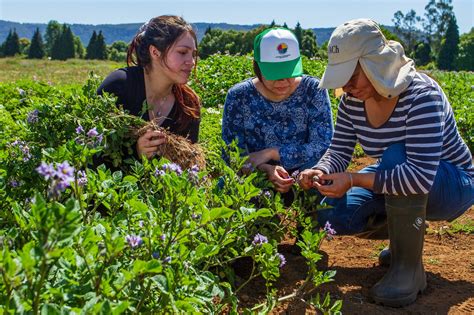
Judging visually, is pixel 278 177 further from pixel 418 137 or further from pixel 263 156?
pixel 418 137

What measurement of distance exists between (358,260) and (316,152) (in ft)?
1.74

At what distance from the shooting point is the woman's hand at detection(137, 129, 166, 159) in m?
2.39

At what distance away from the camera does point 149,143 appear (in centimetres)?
239

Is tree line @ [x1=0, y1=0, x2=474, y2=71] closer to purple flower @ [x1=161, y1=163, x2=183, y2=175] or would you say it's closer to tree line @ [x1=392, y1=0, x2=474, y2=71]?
tree line @ [x1=392, y1=0, x2=474, y2=71]

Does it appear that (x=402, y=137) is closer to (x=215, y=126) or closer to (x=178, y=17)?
(x=178, y=17)

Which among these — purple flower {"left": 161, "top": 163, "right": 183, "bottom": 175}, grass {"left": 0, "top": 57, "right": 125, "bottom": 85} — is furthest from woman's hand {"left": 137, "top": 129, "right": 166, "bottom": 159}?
grass {"left": 0, "top": 57, "right": 125, "bottom": 85}

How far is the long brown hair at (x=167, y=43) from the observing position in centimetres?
286

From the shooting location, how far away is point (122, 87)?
2844 millimetres

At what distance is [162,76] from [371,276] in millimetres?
1309

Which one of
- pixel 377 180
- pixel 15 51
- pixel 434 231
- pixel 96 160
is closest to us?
pixel 377 180

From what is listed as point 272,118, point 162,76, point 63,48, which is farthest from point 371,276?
point 63,48

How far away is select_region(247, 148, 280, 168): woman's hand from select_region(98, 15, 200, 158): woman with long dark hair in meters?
0.32

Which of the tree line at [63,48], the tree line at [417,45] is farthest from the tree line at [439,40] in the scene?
the tree line at [63,48]

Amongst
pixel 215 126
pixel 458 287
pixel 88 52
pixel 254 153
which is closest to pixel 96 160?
pixel 254 153
